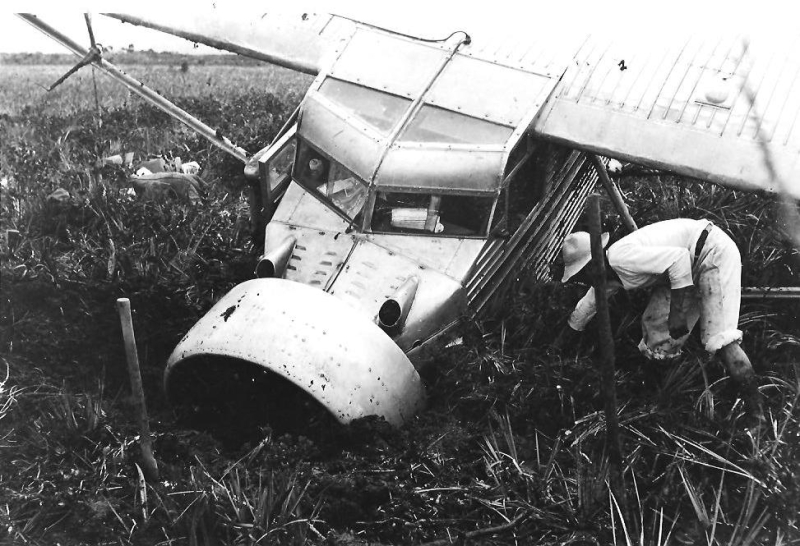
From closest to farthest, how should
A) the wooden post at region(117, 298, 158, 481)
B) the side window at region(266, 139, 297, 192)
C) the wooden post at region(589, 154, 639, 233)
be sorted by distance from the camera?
1. the wooden post at region(117, 298, 158, 481)
2. the side window at region(266, 139, 297, 192)
3. the wooden post at region(589, 154, 639, 233)

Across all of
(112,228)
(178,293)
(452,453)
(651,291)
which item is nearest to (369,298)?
(452,453)

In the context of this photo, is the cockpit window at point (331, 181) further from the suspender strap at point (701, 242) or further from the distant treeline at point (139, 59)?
the distant treeline at point (139, 59)

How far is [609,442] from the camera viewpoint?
4.30 metres

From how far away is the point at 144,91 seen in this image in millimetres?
8211

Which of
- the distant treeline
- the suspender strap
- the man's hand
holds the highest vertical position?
the suspender strap

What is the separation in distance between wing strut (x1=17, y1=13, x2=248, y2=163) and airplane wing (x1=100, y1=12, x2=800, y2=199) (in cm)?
140

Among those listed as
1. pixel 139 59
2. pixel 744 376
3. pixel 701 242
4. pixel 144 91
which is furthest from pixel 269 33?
pixel 139 59

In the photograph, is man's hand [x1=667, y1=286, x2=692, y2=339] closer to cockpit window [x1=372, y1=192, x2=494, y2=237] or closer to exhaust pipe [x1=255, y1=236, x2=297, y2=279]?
cockpit window [x1=372, y1=192, x2=494, y2=237]

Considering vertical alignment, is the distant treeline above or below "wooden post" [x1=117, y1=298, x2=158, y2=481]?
below

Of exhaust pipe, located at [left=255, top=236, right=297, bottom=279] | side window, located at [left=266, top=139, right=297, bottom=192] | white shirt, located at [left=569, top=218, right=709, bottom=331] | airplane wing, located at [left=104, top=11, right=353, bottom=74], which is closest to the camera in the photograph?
exhaust pipe, located at [left=255, top=236, right=297, bottom=279]

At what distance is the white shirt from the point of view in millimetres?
5512

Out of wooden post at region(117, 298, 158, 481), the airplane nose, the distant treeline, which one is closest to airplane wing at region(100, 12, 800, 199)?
the airplane nose

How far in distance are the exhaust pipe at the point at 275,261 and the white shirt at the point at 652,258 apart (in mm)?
2186

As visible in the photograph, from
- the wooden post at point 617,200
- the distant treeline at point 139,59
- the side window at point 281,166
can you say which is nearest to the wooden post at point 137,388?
the side window at point 281,166
